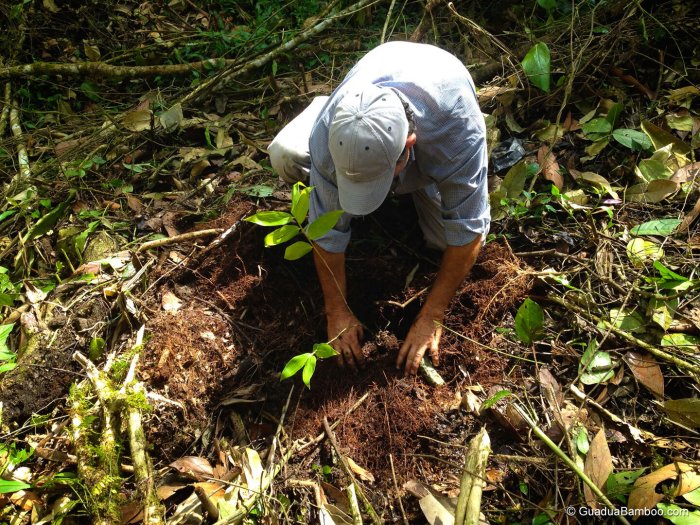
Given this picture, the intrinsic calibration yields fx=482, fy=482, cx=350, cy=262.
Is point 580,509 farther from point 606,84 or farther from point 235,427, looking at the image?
point 606,84

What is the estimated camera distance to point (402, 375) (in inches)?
79.0

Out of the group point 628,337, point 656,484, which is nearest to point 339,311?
point 628,337

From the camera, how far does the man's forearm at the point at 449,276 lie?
76.8 inches

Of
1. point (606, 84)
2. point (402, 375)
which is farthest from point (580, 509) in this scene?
point (606, 84)

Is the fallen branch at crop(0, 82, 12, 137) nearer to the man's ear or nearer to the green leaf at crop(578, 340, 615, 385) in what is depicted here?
the man's ear

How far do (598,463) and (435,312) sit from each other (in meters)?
0.78

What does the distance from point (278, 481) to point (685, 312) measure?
68.1 inches

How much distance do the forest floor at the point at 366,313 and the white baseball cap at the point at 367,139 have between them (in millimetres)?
722

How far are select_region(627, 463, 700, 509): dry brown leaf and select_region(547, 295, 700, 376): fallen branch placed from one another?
38 centimetres

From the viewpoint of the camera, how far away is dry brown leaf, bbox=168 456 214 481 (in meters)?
1.78

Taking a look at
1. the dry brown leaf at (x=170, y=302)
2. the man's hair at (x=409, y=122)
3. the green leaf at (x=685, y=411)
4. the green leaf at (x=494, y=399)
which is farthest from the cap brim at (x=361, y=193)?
the green leaf at (x=685, y=411)

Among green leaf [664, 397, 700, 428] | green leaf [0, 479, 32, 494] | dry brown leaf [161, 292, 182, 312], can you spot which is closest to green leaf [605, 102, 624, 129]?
green leaf [664, 397, 700, 428]

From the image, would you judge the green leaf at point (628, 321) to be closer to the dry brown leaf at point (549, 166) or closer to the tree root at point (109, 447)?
the dry brown leaf at point (549, 166)

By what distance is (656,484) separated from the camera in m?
1.54
